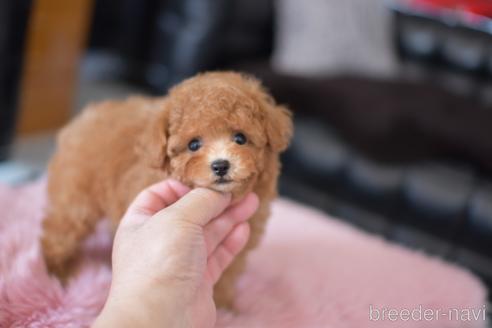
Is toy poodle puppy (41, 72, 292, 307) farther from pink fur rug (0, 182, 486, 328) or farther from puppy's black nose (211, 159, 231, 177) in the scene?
pink fur rug (0, 182, 486, 328)

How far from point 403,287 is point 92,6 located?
291 cm

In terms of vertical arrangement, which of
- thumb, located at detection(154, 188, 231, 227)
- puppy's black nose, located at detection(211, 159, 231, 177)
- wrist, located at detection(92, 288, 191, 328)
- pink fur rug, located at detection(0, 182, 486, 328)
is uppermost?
puppy's black nose, located at detection(211, 159, 231, 177)

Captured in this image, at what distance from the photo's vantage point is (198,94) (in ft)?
3.77

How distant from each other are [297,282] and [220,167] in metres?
0.62

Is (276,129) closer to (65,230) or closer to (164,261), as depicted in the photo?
(164,261)

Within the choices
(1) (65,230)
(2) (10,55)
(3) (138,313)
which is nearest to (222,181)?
(3) (138,313)

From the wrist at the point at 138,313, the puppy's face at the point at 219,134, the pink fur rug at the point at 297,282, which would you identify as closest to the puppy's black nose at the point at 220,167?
the puppy's face at the point at 219,134

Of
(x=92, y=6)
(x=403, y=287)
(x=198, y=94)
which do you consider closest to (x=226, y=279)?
(x=198, y=94)

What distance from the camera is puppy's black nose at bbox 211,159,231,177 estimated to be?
1.09 metres

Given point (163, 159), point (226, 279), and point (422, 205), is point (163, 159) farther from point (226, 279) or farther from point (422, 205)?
point (422, 205)

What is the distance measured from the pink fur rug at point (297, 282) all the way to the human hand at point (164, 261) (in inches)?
9.6

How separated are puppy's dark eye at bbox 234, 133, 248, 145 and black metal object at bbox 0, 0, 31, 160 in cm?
146

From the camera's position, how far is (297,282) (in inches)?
61.1

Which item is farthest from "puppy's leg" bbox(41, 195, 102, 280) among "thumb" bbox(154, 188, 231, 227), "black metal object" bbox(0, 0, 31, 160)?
"black metal object" bbox(0, 0, 31, 160)
